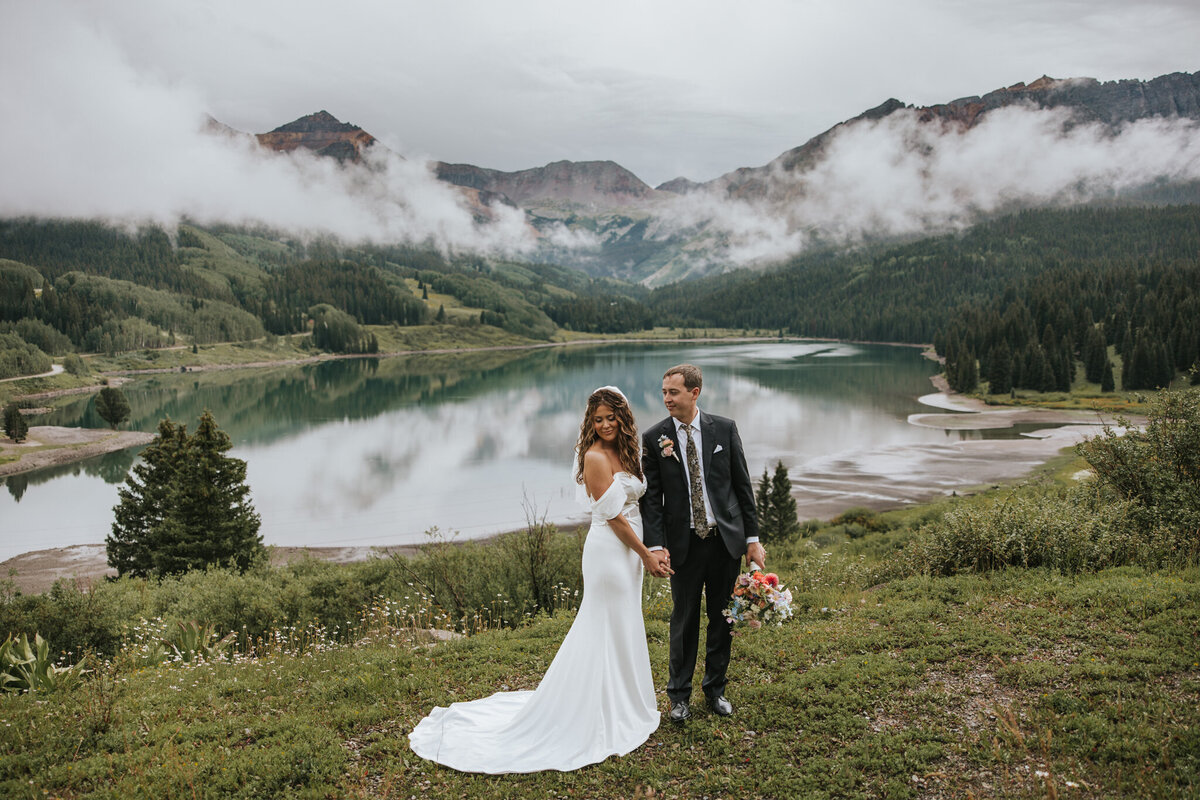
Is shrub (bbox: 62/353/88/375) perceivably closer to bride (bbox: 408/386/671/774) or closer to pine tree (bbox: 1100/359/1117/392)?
bride (bbox: 408/386/671/774)

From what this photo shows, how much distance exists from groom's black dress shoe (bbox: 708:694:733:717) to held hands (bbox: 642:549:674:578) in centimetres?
161

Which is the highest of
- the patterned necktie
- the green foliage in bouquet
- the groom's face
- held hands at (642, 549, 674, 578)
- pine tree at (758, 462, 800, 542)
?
the groom's face

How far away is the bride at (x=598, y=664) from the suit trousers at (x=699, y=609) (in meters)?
0.34

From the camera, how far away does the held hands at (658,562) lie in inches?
243

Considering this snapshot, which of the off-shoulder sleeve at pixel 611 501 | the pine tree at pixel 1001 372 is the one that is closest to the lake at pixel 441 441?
the pine tree at pixel 1001 372

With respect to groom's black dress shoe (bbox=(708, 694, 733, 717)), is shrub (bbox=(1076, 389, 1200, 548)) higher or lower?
higher

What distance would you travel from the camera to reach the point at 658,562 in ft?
20.3

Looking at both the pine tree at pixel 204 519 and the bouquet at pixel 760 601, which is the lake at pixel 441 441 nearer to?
the pine tree at pixel 204 519

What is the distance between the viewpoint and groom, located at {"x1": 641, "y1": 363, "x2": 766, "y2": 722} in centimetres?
638

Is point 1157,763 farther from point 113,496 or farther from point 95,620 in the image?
A: point 113,496

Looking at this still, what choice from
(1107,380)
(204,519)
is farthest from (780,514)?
(1107,380)

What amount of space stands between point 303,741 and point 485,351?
194m

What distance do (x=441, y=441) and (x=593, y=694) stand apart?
6042cm

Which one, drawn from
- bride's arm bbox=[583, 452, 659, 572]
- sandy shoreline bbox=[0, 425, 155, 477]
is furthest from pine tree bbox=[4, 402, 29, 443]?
bride's arm bbox=[583, 452, 659, 572]
